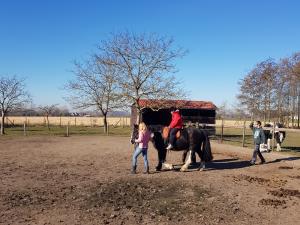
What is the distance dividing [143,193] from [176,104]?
85.4 ft

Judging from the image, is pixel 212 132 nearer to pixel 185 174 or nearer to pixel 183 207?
pixel 185 174

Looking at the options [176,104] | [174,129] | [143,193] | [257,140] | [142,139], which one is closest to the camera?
[143,193]

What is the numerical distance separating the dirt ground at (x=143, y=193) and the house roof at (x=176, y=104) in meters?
17.6

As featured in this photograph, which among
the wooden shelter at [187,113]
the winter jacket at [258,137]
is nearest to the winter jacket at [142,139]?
the winter jacket at [258,137]

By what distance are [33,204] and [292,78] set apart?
161 feet

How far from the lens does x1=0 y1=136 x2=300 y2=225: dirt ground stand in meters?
7.18

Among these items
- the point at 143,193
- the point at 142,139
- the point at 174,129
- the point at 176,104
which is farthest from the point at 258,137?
the point at 176,104

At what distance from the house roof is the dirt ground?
1764 cm

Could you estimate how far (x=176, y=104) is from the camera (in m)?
34.9

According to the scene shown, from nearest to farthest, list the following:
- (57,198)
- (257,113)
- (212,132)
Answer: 1. (57,198)
2. (212,132)
3. (257,113)

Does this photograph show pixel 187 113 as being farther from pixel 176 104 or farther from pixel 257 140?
pixel 257 140

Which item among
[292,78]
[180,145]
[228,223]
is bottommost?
[228,223]

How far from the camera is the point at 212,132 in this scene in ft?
105

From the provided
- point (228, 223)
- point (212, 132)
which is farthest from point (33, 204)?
point (212, 132)
